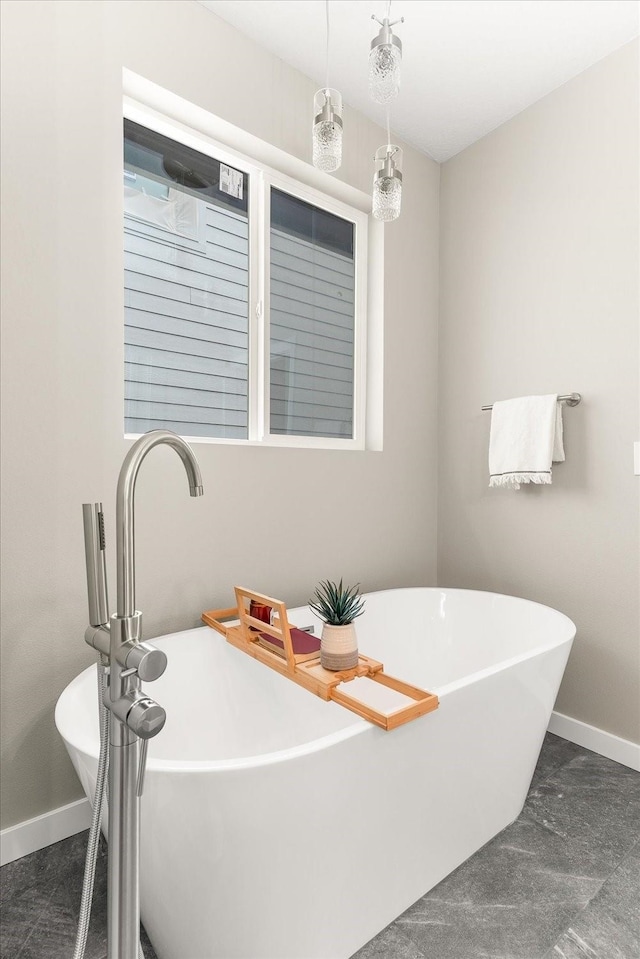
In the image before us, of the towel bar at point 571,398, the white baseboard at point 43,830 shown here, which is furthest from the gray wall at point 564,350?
the white baseboard at point 43,830

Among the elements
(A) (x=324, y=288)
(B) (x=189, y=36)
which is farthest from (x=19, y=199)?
(A) (x=324, y=288)

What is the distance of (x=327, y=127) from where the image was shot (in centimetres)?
147

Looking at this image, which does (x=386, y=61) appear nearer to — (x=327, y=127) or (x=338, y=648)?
(x=327, y=127)

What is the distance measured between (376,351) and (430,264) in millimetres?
600

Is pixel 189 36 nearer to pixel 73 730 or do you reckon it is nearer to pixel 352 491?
pixel 352 491

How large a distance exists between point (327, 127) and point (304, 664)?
57.8 inches

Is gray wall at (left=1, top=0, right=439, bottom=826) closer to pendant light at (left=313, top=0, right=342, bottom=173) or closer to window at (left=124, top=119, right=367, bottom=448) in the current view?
window at (left=124, top=119, right=367, bottom=448)

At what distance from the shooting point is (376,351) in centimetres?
256

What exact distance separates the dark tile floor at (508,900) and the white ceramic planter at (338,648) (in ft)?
1.99

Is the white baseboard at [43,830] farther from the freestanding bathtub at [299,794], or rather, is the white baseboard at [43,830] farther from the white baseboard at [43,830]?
the freestanding bathtub at [299,794]

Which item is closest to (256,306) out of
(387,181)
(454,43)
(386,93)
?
(387,181)

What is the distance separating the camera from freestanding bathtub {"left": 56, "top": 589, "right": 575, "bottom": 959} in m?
0.96

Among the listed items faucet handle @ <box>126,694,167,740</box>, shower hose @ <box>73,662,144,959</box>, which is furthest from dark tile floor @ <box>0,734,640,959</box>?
faucet handle @ <box>126,694,167,740</box>

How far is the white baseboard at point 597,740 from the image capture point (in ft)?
6.65
